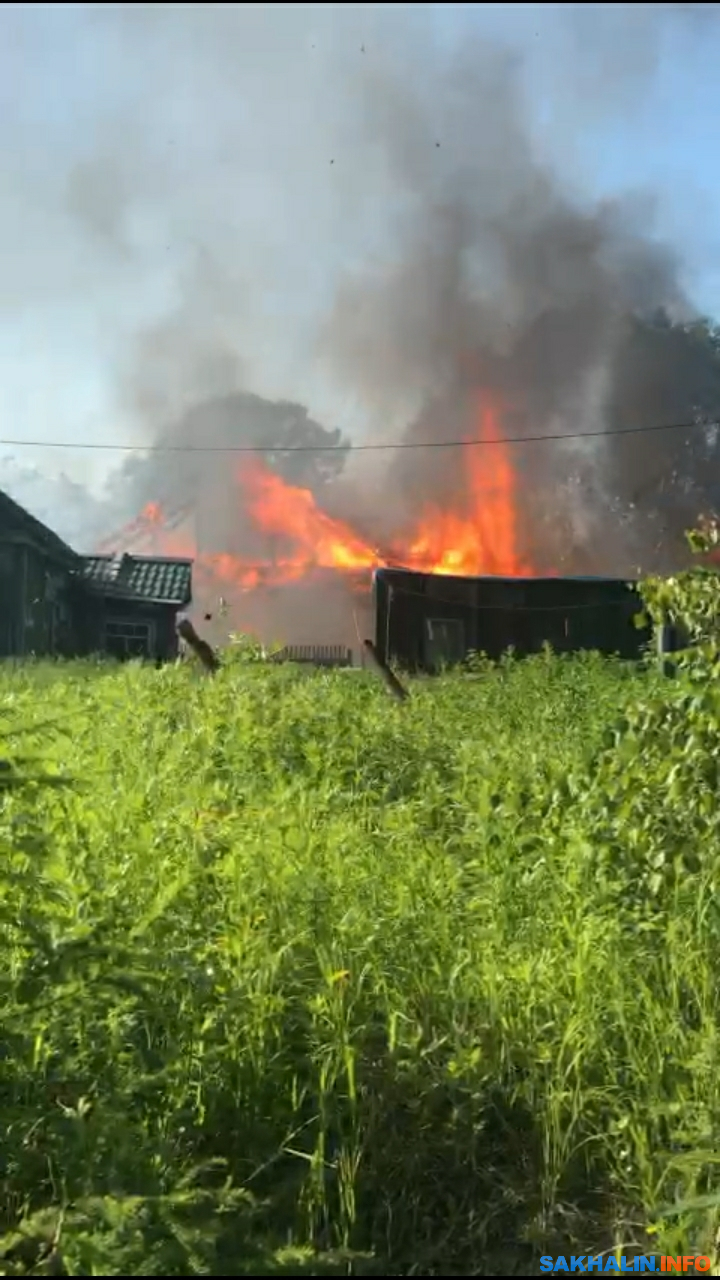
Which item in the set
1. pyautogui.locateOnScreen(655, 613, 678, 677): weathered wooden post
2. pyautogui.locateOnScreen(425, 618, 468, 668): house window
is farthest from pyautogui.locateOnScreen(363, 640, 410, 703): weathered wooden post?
pyautogui.locateOnScreen(425, 618, 468, 668): house window

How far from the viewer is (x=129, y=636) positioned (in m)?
25.2

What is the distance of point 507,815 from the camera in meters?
3.99

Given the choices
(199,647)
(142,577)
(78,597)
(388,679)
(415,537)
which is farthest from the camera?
(415,537)

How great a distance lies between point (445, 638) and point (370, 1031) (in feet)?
68.6

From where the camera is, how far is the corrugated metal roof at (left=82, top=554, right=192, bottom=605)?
24969 millimetres

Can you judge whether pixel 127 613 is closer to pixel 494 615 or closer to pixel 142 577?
pixel 142 577

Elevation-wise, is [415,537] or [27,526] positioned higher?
[415,537]

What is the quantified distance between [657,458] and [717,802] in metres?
32.4

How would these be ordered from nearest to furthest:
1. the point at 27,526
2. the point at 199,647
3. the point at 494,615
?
the point at 199,647 < the point at 27,526 < the point at 494,615

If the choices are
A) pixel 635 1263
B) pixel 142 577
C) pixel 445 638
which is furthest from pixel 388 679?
pixel 142 577

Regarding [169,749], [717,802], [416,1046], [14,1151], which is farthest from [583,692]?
[14,1151]

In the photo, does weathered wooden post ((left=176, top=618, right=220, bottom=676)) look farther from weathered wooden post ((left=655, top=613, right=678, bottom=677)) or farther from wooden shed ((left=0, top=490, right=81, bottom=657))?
wooden shed ((left=0, top=490, right=81, bottom=657))

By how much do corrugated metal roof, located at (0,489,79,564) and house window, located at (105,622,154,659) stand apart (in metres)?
4.09

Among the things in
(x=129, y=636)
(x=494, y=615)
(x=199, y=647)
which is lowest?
(x=199, y=647)
